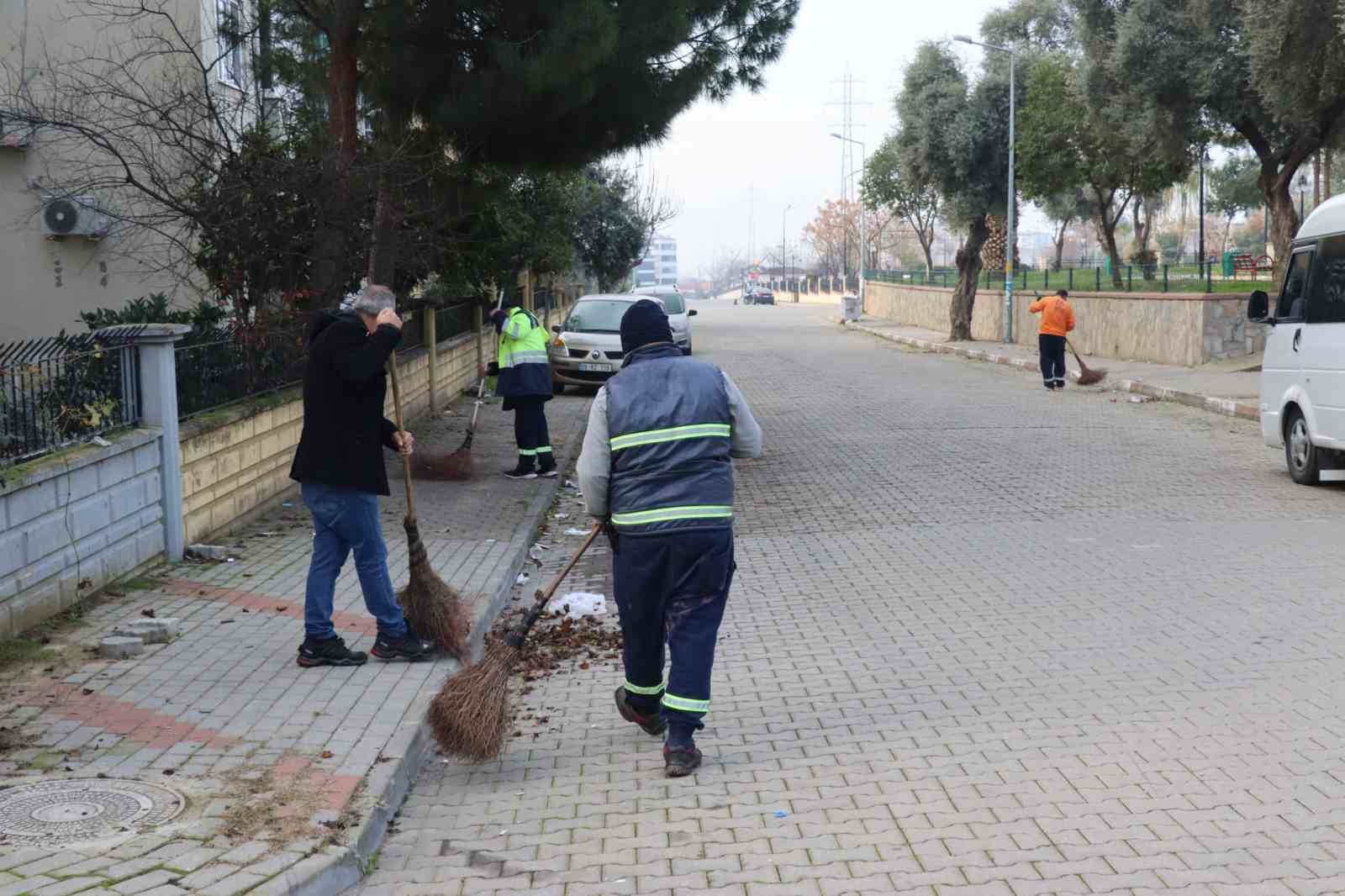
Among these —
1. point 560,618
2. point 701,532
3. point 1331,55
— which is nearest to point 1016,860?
point 701,532

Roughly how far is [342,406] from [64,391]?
7.34 feet

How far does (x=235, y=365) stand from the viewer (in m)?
10.9

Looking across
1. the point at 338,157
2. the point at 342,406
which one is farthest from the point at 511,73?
the point at 342,406

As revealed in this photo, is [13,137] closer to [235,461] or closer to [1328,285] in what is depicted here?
[235,461]

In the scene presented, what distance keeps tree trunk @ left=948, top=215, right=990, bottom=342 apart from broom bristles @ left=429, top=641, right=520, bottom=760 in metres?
35.9

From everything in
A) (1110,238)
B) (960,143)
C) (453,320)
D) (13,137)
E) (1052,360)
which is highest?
(960,143)

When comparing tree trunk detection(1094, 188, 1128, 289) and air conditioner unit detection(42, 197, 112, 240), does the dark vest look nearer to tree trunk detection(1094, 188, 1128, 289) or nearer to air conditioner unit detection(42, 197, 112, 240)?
air conditioner unit detection(42, 197, 112, 240)

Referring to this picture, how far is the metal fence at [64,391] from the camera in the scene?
7383mm

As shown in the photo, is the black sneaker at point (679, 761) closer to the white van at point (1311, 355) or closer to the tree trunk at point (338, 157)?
Answer: the tree trunk at point (338, 157)

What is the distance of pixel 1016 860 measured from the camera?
453cm

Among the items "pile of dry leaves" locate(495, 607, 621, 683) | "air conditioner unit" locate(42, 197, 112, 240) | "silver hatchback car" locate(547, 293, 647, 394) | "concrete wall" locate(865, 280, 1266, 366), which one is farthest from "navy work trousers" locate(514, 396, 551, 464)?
"concrete wall" locate(865, 280, 1266, 366)

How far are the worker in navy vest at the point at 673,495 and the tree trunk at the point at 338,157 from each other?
7.02m

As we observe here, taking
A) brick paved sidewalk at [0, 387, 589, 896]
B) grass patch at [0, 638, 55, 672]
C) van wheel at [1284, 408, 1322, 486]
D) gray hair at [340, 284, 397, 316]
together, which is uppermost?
gray hair at [340, 284, 397, 316]

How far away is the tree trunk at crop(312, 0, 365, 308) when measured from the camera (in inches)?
473
